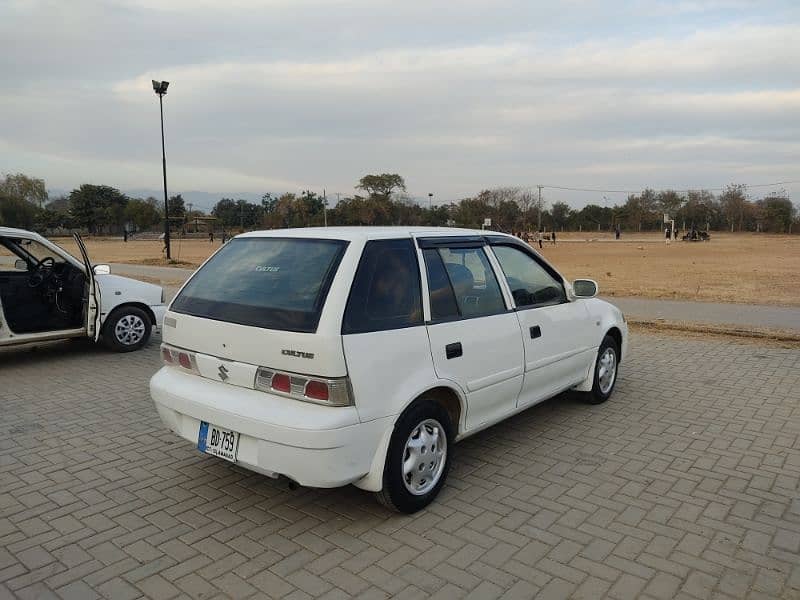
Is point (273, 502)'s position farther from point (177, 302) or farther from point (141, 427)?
point (141, 427)

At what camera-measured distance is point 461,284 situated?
4070mm

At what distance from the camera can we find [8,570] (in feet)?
9.91

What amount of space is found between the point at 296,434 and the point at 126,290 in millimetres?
5764

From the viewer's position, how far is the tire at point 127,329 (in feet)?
25.8

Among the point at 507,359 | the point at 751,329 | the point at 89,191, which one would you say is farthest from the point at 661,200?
the point at 507,359

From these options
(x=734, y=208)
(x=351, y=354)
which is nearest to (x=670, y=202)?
(x=734, y=208)

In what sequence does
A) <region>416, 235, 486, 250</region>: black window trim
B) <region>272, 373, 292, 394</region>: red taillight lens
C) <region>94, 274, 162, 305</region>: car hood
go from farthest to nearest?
<region>94, 274, 162, 305</region>: car hood → <region>416, 235, 486, 250</region>: black window trim → <region>272, 373, 292, 394</region>: red taillight lens

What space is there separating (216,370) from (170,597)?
1245 millimetres

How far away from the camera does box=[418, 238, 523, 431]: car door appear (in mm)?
3764

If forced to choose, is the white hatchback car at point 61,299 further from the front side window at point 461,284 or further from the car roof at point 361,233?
the front side window at point 461,284

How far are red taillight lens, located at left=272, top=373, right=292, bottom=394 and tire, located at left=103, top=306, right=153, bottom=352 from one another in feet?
17.9

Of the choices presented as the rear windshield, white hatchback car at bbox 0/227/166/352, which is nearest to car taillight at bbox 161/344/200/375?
the rear windshield

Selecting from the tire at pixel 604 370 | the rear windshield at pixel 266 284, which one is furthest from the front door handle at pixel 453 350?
the tire at pixel 604 370

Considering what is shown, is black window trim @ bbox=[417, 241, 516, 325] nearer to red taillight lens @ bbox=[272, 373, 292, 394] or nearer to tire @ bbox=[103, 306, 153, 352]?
red taillight lens @ bbox=[272, 373, 292, 394]
